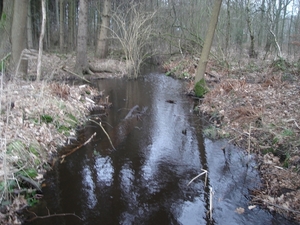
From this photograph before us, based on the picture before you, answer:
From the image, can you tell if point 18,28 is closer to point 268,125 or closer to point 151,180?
point 151,180

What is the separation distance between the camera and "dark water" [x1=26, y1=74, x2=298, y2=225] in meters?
4.04

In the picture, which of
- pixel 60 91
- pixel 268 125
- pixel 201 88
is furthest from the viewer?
pixel 201 88

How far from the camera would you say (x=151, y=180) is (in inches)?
197

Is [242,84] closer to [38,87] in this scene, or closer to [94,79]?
[38,87]

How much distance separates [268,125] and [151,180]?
3552mm

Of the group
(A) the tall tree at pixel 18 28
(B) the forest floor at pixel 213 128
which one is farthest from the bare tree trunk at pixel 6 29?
(B) the forest floor at pixel 213 128

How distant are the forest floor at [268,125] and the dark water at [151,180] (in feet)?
1.05

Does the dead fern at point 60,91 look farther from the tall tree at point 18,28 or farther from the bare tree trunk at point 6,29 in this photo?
the bare tree trunk at point 6,29

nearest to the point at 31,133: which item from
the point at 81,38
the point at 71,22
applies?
the point at 81,38

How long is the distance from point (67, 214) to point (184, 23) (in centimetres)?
1900

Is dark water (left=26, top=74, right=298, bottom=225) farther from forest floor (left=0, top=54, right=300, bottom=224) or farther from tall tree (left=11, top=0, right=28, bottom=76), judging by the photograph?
tall tree (left=11, top=0, right=28, bottom=76)

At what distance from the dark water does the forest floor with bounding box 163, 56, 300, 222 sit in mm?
319

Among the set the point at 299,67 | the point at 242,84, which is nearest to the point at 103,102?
the point at 242,84

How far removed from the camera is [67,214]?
3969 millimetres
